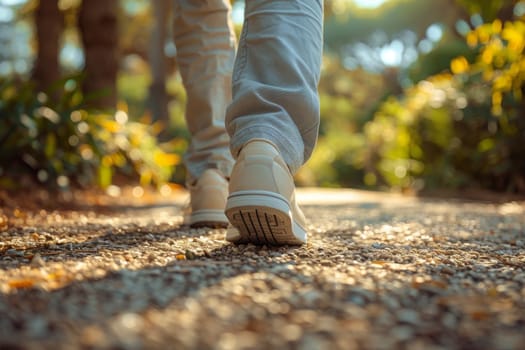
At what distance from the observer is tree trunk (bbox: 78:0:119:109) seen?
4809 mm

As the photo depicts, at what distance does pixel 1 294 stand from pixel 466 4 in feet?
14.7

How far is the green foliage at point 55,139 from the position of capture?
3039 millimetres

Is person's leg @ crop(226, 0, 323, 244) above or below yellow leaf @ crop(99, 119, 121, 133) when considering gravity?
below

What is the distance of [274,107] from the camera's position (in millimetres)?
1259

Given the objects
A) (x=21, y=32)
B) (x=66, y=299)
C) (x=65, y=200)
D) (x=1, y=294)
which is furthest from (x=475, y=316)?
(x=21, y=32)

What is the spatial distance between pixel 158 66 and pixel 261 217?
342 inches

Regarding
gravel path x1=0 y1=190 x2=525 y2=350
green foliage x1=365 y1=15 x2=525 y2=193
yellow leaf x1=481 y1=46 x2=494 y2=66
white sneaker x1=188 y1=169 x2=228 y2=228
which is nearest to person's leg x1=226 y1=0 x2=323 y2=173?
gravel path x1=0 y1=190 x2=525 y2=350

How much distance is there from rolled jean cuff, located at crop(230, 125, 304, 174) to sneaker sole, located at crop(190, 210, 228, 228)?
0.43m

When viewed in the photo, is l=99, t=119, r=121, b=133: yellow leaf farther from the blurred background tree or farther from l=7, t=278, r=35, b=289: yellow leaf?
l=7, t=278, r=35, b=289: yellow leaf

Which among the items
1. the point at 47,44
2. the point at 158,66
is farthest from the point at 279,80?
the point at 158,66

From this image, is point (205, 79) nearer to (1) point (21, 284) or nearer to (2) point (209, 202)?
(2) point (209, 202)

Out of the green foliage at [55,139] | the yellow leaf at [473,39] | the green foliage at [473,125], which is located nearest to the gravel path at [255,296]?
the green foliage at [55,139]

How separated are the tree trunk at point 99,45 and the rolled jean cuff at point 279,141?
3776 mm

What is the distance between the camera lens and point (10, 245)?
4.35 ft
